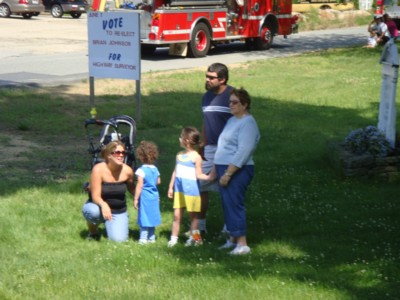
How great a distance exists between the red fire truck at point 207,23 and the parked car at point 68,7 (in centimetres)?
1570

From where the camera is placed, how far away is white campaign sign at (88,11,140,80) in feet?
45.8

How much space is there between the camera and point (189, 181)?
8.18 meters

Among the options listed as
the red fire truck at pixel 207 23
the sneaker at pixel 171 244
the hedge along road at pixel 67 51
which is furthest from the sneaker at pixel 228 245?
the red fire truck at pixel 207 23

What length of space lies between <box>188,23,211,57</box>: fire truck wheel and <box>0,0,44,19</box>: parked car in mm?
17616

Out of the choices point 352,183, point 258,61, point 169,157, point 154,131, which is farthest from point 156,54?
point 352,183

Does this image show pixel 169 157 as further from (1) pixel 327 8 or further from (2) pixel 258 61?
(1) pixel 327 8

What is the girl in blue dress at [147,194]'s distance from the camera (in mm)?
8234

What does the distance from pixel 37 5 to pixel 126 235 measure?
35.6 metres

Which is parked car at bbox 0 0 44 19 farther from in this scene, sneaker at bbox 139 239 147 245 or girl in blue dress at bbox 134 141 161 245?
sneaker at bbox 139 239 147 245

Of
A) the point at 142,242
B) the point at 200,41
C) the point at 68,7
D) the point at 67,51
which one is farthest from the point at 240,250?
the point at 68,7

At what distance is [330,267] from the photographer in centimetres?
739

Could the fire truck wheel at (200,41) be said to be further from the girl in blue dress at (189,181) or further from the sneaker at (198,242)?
the sneaker at (198,242)

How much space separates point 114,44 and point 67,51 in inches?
496

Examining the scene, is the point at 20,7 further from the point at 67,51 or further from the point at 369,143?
the point at 369,143
